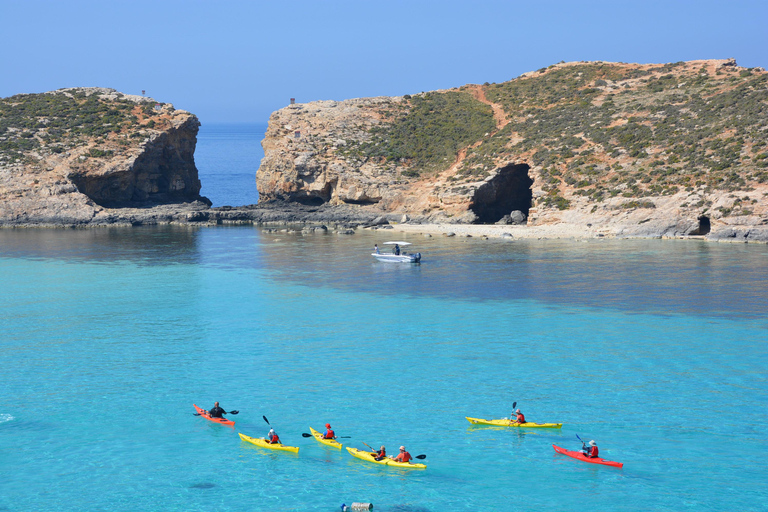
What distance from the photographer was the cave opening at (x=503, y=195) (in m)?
87.6

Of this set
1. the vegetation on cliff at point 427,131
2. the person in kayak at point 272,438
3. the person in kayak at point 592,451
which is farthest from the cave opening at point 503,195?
the person in kayak at point 272,438

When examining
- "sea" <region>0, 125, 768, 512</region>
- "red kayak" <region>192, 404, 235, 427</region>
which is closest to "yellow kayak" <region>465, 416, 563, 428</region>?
"sea" <region>0, 125, 768, 512</region>

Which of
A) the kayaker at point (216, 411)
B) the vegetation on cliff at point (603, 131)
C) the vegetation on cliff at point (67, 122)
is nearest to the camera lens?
the kayaker at point (216, 411)

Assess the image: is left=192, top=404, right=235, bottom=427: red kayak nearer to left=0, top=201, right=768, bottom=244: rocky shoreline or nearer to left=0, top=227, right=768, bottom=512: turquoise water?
left=0, top=227, right=768, bottom=512: turquoise water

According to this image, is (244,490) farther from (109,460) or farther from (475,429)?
(475,429)

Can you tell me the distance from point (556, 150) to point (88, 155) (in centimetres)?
6243

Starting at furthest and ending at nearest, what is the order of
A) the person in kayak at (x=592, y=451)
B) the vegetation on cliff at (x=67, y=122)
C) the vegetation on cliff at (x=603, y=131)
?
1. the vegetation on cliff at (x=67, y=122)
2. the vegetation on cliff at (x=603, y=131)
3. the person in kayak at (x=592, y=451)

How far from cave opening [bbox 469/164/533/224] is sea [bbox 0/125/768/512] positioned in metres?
31.8

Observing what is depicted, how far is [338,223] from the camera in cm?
9400

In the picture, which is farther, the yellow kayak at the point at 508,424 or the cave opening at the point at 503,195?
the cave opening at the point at 503,195

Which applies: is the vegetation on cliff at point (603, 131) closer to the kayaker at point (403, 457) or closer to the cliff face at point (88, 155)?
the cliff face at point (88, 155)

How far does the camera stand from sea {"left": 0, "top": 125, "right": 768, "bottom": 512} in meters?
21.8

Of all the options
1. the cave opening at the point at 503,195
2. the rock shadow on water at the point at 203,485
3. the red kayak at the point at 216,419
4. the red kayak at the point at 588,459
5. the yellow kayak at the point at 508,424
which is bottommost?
the rock shadow on water at the point at 203,485

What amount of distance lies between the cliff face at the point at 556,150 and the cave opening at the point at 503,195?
0.59ft
